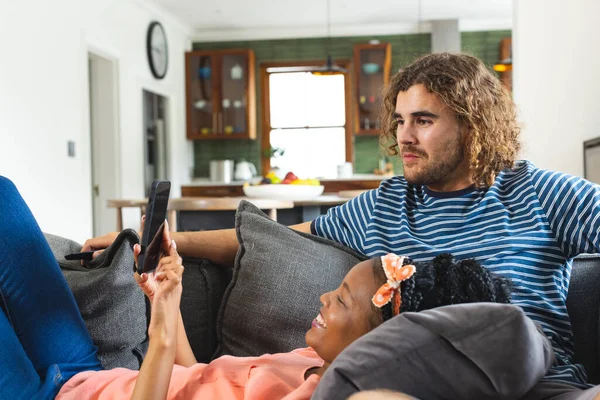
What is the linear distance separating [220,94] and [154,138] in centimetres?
114

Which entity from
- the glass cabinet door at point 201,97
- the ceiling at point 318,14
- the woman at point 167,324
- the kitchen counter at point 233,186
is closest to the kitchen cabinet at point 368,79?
the ceiling at point 318,14

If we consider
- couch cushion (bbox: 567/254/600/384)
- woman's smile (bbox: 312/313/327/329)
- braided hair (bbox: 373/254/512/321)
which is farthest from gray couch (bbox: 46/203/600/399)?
braided hair (bbox: 373/254/512/321)

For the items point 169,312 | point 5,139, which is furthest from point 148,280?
point 5,139

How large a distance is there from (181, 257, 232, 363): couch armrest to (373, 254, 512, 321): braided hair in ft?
2.58

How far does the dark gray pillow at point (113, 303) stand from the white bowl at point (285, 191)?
93.3 inches

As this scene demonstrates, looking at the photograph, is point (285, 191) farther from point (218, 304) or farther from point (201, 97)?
point (201, 97)

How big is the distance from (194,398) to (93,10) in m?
5.14

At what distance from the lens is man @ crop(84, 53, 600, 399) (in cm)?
147

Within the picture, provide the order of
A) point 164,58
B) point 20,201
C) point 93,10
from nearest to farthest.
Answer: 1. point 20,201
2. point 93,10
3. point 164,58

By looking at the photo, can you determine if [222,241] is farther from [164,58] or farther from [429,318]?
[164,58]

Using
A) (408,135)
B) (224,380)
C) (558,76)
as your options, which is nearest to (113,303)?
(224,380)

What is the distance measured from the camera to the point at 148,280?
4.06ft

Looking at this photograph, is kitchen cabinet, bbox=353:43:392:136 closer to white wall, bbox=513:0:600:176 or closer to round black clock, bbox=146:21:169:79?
round black clock, bbox=146:21:169:79

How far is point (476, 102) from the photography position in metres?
1.69
